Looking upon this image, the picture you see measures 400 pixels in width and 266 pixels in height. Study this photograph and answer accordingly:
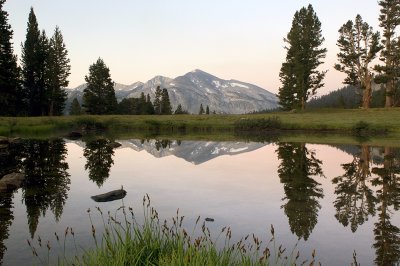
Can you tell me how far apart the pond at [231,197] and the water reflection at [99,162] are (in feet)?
0.21

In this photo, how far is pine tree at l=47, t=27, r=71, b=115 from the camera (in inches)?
3093

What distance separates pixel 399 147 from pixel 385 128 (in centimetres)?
1791

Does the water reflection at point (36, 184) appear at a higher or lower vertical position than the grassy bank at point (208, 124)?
lower

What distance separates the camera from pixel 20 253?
838 cm

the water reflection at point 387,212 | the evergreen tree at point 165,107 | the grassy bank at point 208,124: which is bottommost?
the water reflection at point 387,212

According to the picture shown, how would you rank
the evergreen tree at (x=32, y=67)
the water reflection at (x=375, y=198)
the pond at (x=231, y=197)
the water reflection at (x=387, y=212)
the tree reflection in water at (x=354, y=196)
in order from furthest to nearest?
the evergreen tree at (x=32, y=67) → the tree reflection in water at (x=354, y=196) → the pond at (x=231, y=197) → the water reflection at (x=375, y=198) → the water reflection at (x=387, y=212)

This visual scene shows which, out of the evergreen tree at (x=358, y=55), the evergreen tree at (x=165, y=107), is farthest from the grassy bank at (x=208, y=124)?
the evergreen tree at (x=165, y=107)

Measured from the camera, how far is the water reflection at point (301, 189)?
446 inches

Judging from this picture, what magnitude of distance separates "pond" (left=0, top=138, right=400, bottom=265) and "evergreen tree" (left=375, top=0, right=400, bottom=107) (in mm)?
43411

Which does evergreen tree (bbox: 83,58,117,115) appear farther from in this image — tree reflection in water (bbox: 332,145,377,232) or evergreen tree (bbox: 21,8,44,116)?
tree reflection in water (bbox: 332,145,377,232)

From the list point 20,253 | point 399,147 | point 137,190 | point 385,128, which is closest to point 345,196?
point 137,190

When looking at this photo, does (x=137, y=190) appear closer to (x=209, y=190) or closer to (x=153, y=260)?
(x=209, y=190)

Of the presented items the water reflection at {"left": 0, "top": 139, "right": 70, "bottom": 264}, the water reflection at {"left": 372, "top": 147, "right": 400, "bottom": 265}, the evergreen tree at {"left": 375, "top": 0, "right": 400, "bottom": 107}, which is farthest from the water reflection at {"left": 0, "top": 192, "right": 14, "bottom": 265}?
the evergreen tree at {"left": 375, "top": 0, "right": 400, "bottom": 107}

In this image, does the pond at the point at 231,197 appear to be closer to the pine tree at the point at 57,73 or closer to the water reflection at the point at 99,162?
the water reflection at the point at 99,162
